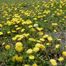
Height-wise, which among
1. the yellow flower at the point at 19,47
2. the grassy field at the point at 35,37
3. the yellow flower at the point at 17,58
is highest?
the yellow flower at the point at 19,47

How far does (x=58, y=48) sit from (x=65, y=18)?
95.4 inches

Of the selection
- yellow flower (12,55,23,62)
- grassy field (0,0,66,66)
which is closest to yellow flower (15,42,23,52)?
grassy field (0,0,66,66)

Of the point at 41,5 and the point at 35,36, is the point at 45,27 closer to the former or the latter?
the point at 35,36

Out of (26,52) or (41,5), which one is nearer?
(26,52)

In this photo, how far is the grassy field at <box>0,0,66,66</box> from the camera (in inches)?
188

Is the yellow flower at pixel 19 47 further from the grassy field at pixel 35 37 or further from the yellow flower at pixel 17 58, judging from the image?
the yellow flower at pixel 17 58

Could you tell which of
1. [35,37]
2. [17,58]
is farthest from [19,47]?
[35,37]

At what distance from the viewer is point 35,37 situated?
5.85 meters

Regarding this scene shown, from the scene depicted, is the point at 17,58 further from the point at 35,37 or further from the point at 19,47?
the point at 35,37

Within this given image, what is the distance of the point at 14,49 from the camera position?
5254 mm

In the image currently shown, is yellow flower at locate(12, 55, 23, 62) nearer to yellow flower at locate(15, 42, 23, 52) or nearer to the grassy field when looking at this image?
the grassy field

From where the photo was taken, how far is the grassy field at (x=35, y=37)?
188 inches

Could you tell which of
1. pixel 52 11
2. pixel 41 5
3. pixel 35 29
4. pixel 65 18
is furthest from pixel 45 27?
pixel 41 5

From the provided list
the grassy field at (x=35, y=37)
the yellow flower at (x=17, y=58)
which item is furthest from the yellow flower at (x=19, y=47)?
the yellow flower at (x=17, y=58)
